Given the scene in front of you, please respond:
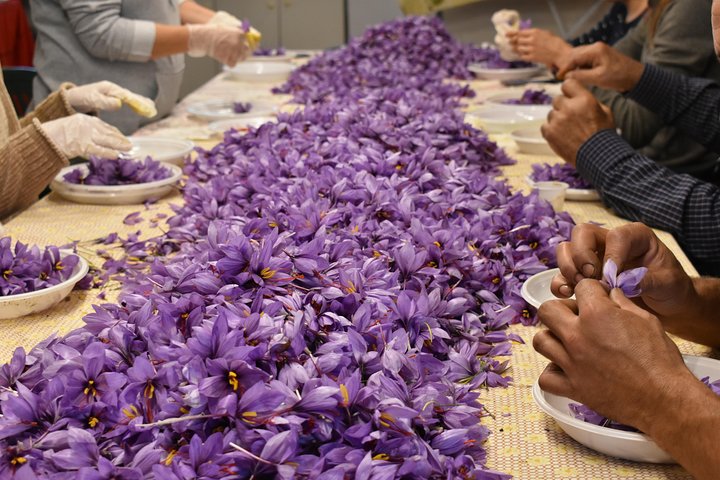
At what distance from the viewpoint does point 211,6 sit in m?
7.21

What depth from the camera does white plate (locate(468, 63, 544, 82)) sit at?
3.71 meters

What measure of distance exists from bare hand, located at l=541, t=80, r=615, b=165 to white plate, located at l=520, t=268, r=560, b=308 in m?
0.66

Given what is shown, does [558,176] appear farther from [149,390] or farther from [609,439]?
[149,390]

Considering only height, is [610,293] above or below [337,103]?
above

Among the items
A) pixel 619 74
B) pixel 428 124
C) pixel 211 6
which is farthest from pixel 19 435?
pixel 211 6

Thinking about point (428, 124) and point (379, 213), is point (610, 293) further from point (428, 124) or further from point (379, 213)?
point (428, 124)

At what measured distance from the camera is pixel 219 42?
3061mm

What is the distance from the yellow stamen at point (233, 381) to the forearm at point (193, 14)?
10.0 feet

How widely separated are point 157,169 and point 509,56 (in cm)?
222

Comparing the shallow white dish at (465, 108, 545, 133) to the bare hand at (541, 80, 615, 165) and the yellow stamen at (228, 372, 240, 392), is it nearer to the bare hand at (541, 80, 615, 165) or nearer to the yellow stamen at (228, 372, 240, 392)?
the bare hand at (541, 80, 615, 165)

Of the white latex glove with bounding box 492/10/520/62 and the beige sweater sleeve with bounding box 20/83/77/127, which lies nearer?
the beige sweater sleeve with bounding box 20/83/77/127

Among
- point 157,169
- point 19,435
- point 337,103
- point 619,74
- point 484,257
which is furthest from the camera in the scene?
point 337,103

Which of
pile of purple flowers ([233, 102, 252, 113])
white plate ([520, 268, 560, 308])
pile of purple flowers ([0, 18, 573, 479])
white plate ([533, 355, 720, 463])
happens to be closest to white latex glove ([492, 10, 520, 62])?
pile of purple flowers ([233, 102, 252, 113])

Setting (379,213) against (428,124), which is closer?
(379,213)
